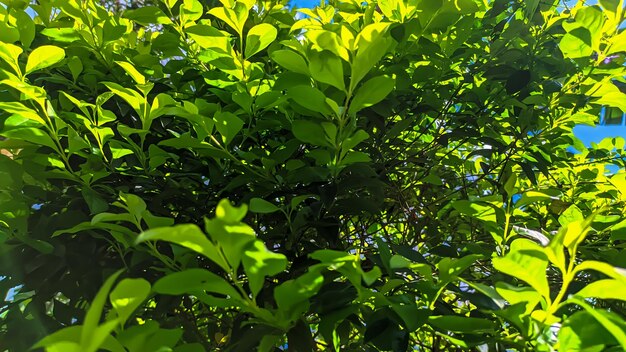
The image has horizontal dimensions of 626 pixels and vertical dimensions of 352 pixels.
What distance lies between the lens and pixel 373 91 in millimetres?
849

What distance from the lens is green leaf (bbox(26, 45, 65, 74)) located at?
95 cm

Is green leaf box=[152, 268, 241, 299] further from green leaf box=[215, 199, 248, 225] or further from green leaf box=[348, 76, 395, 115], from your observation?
green leaf box=[348, 76, 395, 115]

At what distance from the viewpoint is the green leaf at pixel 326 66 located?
80cm

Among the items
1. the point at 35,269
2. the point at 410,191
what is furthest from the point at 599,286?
the point at 410,191

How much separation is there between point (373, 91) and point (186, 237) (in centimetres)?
46

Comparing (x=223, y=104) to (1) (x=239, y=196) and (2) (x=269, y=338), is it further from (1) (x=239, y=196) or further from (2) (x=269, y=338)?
(2) (x=269, y=338)

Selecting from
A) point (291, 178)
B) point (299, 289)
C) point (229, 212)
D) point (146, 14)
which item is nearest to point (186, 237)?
point (229, 212)

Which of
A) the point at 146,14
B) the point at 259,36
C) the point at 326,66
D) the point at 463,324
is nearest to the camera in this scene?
the point at 463,324

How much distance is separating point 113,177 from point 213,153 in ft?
1.04

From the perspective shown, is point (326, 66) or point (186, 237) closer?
point (186, 237)

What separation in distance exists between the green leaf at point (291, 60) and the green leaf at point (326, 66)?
68 millimetres

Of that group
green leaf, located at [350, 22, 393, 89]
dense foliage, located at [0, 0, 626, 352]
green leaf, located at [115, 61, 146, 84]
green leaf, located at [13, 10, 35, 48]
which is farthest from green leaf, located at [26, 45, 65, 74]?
green leaf, located at [350, 22, 393, 89]

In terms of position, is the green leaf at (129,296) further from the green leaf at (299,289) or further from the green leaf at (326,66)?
the green leaf at (326,66)

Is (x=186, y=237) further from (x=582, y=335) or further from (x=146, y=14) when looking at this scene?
(x=146, y=14)
